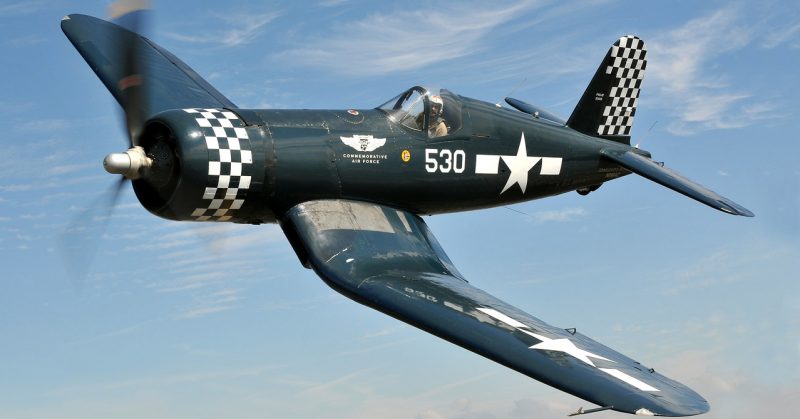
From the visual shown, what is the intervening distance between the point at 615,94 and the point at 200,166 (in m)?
8.60

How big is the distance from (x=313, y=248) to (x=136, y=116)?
325cm

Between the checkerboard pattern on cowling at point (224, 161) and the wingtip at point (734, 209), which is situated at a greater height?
the wingtip at point (734, 209)

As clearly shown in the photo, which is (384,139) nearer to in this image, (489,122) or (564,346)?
(489,122)

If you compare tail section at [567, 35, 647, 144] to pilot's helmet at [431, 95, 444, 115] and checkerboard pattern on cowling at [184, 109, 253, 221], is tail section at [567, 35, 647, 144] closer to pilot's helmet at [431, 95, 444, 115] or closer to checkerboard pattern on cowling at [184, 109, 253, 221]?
pilot's helmet at [431, 95, 444, 115]

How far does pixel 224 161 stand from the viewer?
1402 cm

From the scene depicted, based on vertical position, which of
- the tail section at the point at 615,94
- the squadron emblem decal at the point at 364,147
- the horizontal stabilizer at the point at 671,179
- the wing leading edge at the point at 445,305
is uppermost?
the tail section at the point at 615,94

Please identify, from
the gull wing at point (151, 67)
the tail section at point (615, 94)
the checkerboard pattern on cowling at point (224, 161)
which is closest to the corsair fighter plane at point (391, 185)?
the checkerboard pattern on cowling at point (224, 161)

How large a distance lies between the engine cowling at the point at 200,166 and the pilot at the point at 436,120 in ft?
8.97

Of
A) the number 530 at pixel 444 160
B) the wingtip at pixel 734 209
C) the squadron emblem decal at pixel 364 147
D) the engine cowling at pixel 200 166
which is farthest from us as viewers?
the wingtip at pixel 734 209

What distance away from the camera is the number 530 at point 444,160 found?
15.6 meters

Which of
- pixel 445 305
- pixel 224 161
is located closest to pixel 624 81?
pixel 445 305

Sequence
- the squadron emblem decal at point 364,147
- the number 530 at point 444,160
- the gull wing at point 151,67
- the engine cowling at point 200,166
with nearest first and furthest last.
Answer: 1. the engine cowling at point 200,166
2. the squadron emblem decal at point 364,147
3. the number 530 at point 444,160
4. the gull wing at point 151,67

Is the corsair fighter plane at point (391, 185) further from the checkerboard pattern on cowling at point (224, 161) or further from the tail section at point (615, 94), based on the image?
the tail section at point (615, 94)

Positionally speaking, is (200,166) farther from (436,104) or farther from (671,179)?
(671,179)
